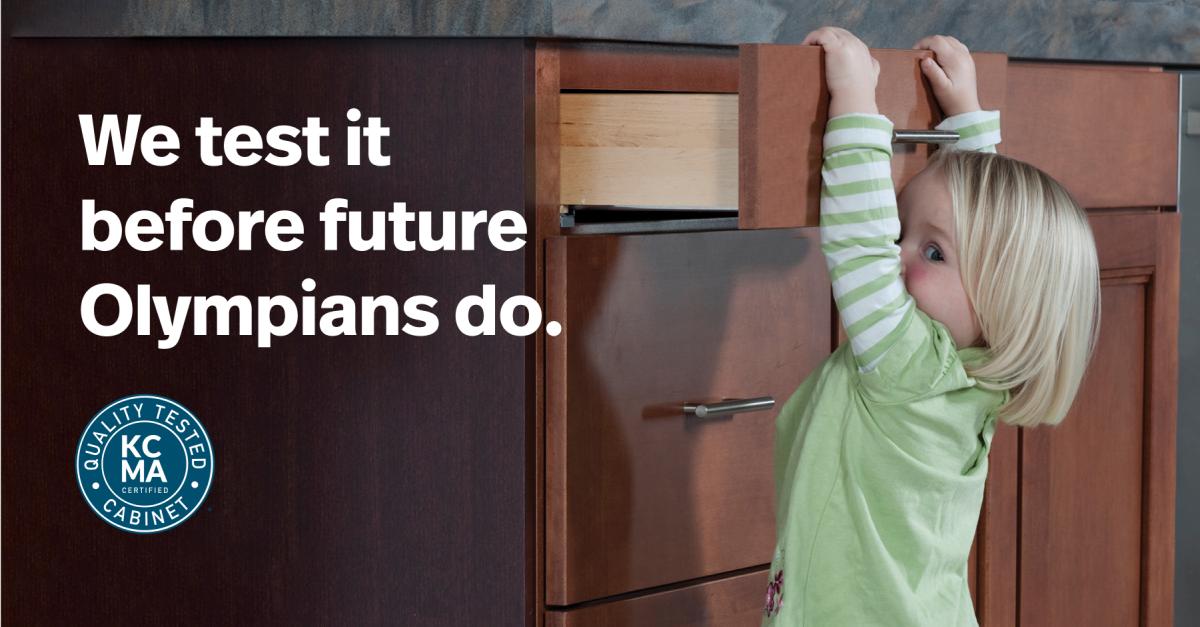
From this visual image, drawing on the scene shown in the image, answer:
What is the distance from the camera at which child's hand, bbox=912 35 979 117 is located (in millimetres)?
1113

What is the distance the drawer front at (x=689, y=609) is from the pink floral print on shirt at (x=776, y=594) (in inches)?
3.4

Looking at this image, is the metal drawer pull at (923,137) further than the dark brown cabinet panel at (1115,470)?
No

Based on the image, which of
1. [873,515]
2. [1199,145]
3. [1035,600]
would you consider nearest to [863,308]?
[873,515]

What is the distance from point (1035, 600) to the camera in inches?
56.7

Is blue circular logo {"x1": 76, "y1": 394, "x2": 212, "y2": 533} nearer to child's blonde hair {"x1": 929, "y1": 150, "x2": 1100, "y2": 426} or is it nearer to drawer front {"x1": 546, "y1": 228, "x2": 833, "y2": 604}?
drawer front {"x1": 546, "y1": 228, "x2": 833, "y2": 604}

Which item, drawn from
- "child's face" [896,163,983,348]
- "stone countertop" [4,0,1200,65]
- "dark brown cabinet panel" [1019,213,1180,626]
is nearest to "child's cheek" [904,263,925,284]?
"child's face" [896,163,983,348]

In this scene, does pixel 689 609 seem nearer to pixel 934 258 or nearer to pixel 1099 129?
pixel 934 258

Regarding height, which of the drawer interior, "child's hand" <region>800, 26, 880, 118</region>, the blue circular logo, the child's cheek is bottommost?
the blue circular logo

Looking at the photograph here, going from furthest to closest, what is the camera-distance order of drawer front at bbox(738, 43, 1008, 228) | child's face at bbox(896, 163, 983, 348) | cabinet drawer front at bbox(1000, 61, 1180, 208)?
cabinet drawer front at bbox(1000, 61, 1180, 208), child's face at bbox(896, 163, 983, 348), drawer front at bbox(738, 43, 1008, 228)

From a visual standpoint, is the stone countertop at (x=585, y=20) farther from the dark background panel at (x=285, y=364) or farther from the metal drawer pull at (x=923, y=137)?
the metal drawer pull at (x=923, y=137)

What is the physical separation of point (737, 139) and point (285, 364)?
15.0 inches

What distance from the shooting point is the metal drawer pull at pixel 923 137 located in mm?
1062

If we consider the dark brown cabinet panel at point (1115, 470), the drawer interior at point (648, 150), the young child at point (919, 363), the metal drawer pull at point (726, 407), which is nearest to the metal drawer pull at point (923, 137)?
the young child at point (919, 363)

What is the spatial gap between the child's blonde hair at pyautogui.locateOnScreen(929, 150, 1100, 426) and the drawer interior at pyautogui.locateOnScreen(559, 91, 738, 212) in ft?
0.59
